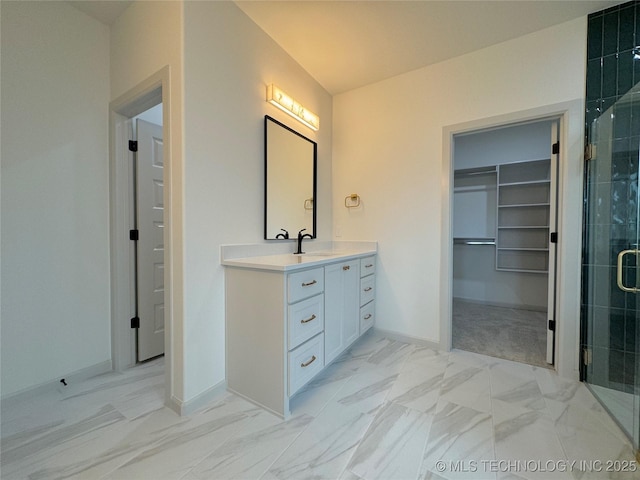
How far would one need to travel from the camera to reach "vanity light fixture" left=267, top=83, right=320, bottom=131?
6.75 ft

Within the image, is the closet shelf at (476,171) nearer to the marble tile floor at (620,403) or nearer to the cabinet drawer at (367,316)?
the cabinet drawer at (367,316)

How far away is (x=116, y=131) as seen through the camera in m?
1.94

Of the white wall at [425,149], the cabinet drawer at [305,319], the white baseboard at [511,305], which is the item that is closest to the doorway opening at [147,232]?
the cabinet drawer at [305,319]

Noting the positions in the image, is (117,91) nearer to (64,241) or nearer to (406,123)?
(64,241)

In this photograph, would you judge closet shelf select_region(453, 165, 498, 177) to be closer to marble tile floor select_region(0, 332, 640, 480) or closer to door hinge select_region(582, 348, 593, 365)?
door hinge select_region(582, 348, 593, 365)

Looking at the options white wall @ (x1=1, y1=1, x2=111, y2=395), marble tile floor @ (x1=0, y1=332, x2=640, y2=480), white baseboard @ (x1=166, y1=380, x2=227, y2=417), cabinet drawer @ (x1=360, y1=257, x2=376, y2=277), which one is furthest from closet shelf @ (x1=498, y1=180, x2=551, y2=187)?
white wall @ (x1=1, y1=1, x2=111, y2=395)

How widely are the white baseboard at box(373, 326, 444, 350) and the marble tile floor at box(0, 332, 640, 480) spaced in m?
0.46

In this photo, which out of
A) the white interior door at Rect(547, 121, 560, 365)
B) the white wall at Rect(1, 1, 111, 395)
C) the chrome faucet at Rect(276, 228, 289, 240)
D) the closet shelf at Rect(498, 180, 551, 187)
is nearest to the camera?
the white wall at Rect(1, 1, 111, 395)

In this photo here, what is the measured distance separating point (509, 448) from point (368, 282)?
147 cm

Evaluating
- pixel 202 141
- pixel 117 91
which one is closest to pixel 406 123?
pixel 202 141

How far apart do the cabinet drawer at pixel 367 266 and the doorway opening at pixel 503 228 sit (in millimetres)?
1317

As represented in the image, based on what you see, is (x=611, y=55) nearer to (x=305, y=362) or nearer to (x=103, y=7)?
(x=305, y=362)

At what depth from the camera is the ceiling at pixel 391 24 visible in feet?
5.78

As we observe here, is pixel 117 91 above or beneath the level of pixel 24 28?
beneath
